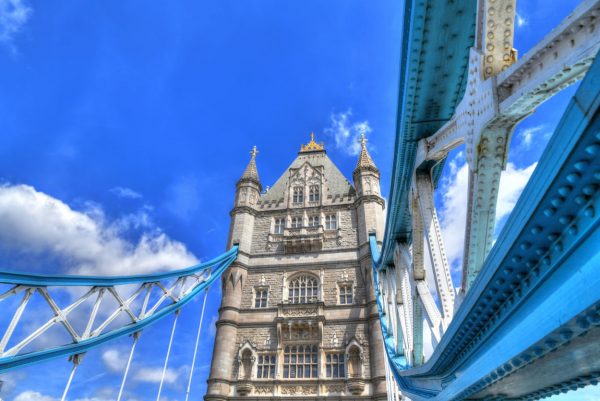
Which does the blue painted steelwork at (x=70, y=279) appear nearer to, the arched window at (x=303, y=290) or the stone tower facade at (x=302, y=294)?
Answer: the stone tower facade at (x=302, y=294)

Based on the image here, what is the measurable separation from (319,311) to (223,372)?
5737mm

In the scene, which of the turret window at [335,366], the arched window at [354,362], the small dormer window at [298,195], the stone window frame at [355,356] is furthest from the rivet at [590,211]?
the small dormer window at [298,195]

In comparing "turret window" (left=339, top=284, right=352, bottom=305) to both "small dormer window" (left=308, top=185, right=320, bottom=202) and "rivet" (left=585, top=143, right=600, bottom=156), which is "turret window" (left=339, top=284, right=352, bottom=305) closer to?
"small dormer window" (left=308, top=185, right=320, bottom=202)

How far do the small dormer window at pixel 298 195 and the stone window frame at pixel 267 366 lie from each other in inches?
416

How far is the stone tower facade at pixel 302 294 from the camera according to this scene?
17.9 m

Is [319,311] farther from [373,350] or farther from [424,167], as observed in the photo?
[424,167]

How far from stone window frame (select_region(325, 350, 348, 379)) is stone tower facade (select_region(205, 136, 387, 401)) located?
0.05 meters

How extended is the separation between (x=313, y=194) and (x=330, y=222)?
292 cm

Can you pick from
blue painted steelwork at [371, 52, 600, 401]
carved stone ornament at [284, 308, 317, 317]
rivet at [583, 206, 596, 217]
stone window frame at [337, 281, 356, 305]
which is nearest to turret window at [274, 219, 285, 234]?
stone window frame at [337, 281, 356, 305]

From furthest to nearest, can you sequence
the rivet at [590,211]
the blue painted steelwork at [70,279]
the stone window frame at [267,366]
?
the stone window frame at [267,366]
the blue painted steelwork at [70,279]
the rivet at [590,211]

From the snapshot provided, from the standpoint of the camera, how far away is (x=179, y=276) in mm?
14062

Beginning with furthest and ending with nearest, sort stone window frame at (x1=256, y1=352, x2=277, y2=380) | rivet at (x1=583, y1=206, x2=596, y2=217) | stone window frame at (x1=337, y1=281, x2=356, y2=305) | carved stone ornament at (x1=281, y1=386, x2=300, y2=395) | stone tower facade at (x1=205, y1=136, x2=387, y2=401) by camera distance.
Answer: stone window frame at (x1=337, y1=281, x2=356, y2=305), stone window frame at (x1=256, y1=352, x2=277, y2=380), stone tower facade at (x1=205, y1=136, x2=387, y2=401), carved stone ornament at (x1=281, y1=386, x2=300, y2=395), rivet at (x1=583, y1=206, x2=596, y2=217)

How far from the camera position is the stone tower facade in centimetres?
1794

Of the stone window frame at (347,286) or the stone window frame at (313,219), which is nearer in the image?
the stone window frame at (347,286)
